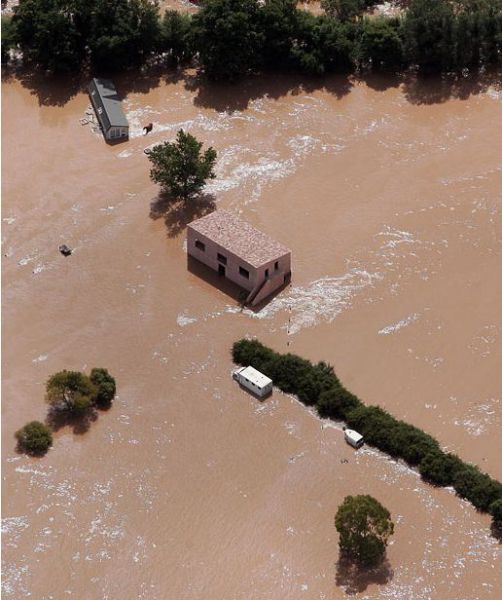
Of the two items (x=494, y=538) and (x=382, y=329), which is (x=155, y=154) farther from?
(x=494, y=538)

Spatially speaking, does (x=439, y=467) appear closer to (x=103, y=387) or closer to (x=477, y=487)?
(x=477, y=487)

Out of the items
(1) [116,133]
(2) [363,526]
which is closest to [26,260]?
(1) [116,133]

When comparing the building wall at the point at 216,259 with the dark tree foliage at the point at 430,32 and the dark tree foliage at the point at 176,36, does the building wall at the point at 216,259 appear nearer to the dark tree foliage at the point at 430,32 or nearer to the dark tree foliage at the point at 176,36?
the dark tree foliage at the point at 176,36

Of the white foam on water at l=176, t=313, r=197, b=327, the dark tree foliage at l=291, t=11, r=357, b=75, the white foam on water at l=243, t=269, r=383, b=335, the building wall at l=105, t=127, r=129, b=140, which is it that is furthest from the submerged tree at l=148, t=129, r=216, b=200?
the dark tree foliage at l=291, t=11, r=357, b=75

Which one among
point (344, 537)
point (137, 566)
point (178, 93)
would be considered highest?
point (178, 93)

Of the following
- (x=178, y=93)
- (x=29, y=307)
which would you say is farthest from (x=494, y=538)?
(x=178, y=93)

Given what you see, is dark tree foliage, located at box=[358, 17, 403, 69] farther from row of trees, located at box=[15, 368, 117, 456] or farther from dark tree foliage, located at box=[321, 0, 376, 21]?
row of trees, located at box=[15, 368, 117, 456]
